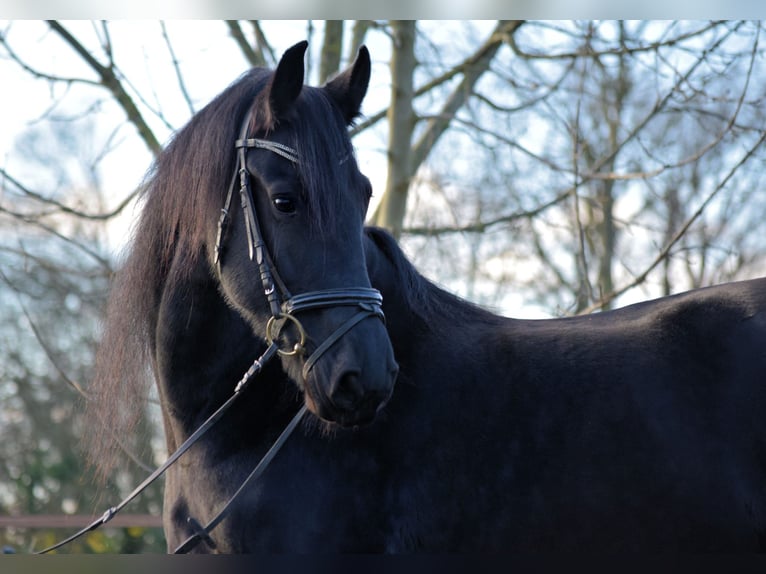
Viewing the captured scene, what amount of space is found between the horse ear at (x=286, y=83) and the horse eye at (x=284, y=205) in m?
0.32

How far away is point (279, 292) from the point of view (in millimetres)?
2900

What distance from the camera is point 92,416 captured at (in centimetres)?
361

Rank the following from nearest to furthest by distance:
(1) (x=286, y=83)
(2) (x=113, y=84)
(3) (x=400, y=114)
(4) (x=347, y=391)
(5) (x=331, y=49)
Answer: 1. (4) (x=347, y=391)
2. (1) (x=286, y=83)
3. (2) (x=113, y=84)
4. (3) (x=400, y=114)
5. (5) (x=331, y=49)

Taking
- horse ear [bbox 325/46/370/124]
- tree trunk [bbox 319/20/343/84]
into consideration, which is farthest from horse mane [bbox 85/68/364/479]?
tree trunk [bbox 319/20/343/84]

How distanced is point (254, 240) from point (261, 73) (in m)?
0.85

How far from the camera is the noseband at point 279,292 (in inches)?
110

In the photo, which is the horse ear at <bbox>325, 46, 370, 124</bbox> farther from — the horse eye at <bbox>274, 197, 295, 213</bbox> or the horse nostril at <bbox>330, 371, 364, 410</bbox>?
the horse nostril at <bbox>330, 371, 364, 410</bbox>

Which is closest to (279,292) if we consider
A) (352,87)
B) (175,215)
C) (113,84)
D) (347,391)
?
(347,391)

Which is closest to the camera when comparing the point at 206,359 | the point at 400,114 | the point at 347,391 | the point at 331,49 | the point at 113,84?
the point at 347,391

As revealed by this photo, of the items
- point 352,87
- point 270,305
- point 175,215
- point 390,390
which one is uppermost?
point 352,87

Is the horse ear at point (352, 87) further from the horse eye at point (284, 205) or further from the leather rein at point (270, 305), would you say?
the horse eye at point (284, 205)

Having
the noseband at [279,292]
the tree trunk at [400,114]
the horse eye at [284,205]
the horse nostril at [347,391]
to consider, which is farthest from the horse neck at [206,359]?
the tree trunk at [400,114]

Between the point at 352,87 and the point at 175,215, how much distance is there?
0.89 m

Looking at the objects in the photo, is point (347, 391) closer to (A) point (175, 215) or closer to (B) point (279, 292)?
(B) point (279, 292)
